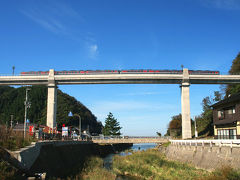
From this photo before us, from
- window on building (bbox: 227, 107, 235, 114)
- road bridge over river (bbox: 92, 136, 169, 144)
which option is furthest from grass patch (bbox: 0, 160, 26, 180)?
road bridge over river (bbox: 92, 136, 169, 144)

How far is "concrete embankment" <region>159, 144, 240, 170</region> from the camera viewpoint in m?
23.6

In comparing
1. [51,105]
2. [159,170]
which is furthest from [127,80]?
[159,170]

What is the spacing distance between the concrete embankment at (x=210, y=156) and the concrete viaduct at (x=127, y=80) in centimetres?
2660

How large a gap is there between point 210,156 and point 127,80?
3678 centimetres

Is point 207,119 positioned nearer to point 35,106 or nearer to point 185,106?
point 185,106

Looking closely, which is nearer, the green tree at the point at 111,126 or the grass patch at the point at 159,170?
the grass patch at the point at 159,170

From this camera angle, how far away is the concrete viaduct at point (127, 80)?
61.7 m

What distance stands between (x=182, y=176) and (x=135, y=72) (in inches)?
1550

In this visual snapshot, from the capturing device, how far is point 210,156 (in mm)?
27500

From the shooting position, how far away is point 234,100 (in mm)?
40219

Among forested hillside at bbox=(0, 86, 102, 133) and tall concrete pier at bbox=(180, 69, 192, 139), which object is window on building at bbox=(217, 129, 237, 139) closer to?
tall concrete pier at bbox=(180, 69, 192, 139)

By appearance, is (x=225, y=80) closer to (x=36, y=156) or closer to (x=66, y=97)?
(x=36, y=156)

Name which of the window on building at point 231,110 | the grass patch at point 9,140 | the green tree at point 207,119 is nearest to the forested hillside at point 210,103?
the green tree at point 207,119

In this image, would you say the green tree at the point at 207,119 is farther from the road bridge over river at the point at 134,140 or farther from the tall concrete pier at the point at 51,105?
the tall concrete pier at the point at 51,105
